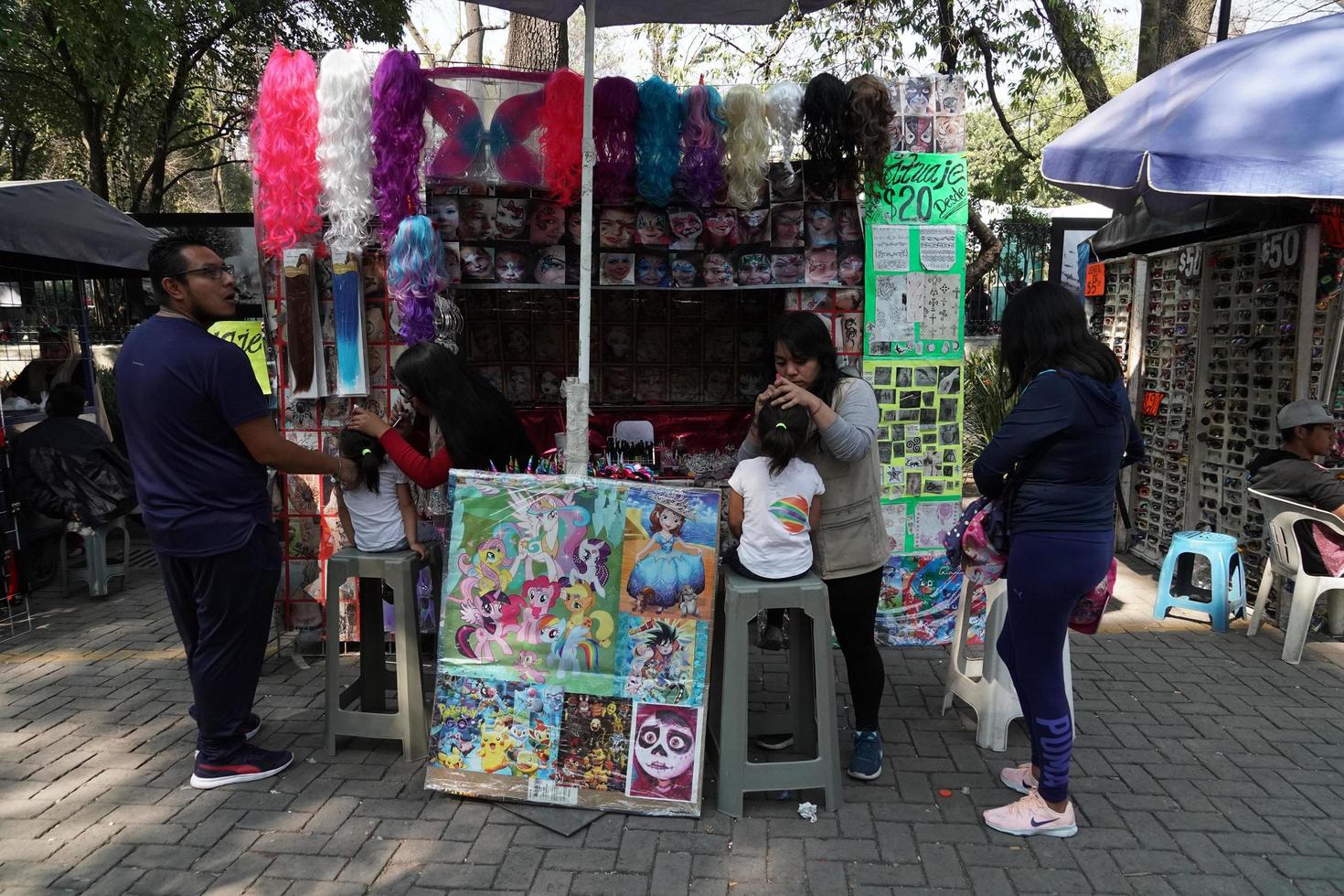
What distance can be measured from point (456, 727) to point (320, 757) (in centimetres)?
77

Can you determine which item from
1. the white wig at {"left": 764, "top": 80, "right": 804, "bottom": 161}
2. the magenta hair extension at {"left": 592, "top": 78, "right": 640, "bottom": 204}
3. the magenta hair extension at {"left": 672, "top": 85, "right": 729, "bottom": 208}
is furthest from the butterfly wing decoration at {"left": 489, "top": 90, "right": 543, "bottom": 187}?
the white wig at {"left": 764, "top": 80, "right": 804, "bottom": 161}

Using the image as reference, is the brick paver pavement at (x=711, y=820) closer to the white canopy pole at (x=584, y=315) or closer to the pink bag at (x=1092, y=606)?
the pink bag at (x=1092, y=606)

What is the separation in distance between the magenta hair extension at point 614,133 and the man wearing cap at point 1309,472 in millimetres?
3767

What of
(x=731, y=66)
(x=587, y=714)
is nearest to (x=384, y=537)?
(x=587, y=714)

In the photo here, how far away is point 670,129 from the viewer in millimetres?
4242

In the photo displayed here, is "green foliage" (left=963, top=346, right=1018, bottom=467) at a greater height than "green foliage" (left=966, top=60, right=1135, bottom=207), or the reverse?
"green foliage" (left=966, top=60, right=1135, bottom=207)

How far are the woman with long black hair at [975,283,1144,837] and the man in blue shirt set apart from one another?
8.49 feet

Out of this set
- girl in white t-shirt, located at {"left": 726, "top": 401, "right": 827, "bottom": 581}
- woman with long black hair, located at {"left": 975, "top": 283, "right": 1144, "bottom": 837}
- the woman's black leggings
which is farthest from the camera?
the woman's black leggings

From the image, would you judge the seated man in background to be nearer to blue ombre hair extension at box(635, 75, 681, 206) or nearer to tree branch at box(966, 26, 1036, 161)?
blue ombre hair extension at box(635, 75, 681, 206)

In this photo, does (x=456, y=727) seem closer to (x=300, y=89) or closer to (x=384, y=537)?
(x=384, y=537)

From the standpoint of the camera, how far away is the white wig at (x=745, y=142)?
423cm

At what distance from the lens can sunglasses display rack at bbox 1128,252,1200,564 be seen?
6.02 m

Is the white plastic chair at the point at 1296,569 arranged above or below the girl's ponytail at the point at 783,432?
below

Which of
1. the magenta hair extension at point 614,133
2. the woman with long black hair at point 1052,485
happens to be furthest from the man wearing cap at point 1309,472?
the magenta hair extension at point 614,133
